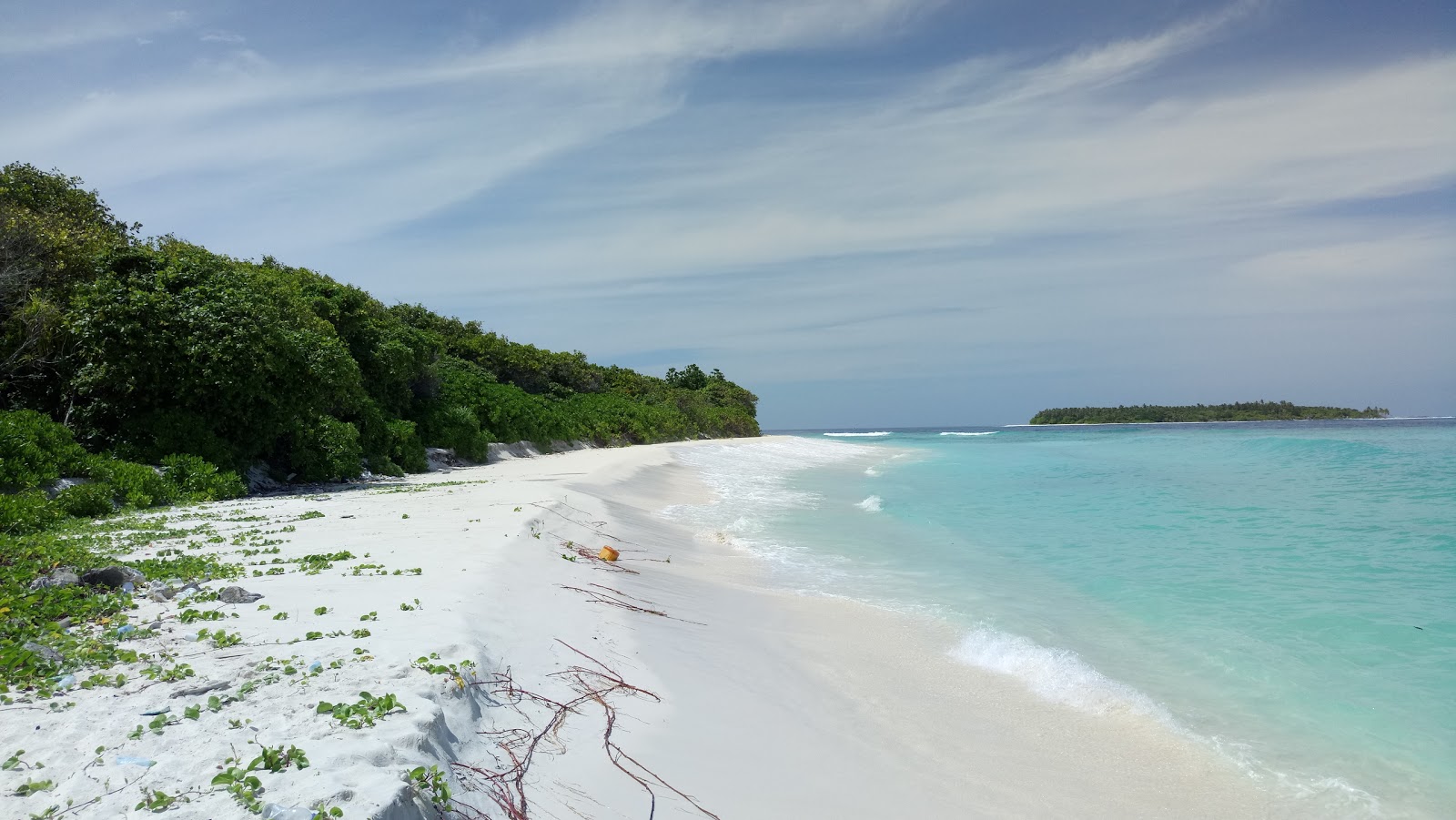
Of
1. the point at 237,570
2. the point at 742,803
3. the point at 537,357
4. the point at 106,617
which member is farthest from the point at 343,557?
the point at 537,357

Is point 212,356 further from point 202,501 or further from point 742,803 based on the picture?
point 742,803

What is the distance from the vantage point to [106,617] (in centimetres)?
409

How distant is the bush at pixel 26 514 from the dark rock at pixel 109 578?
120 inches

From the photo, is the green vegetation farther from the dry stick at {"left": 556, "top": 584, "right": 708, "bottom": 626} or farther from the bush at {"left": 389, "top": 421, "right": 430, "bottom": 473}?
the dry stick at {"left": 556, "top": 584, "right": 708, "bottom": 626}

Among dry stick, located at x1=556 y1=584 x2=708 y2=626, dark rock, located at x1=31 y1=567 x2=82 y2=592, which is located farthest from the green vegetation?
dry stick, located at x1=556 y1=584 x2=708 y2=626

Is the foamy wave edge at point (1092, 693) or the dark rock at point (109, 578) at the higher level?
the dark rock at point (109, 578)

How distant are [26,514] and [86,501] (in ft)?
4.64

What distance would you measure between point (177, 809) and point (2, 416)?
9667 mm

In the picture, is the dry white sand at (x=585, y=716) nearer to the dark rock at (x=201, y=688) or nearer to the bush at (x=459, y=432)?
the dark rock at (x=201, y=688)

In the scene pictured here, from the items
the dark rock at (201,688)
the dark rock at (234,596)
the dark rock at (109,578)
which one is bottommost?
the dark rock at (201,688)

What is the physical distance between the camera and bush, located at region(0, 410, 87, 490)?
8312 mm

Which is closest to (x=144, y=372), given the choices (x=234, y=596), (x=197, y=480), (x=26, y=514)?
(x=197, y=480)

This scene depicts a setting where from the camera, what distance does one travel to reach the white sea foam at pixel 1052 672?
5328mm

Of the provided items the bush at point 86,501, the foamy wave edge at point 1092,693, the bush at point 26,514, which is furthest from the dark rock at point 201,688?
the bush at point 86,501
